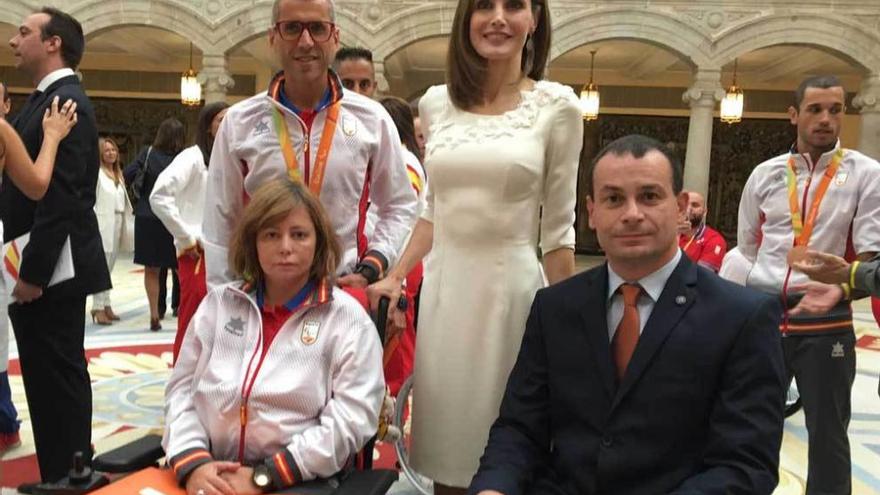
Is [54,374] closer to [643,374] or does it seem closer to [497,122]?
[497,122]

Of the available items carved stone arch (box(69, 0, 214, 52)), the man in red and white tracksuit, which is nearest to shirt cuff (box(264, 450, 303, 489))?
the man in red and white tracksuit

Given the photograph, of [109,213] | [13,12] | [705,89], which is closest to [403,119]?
[109,213]

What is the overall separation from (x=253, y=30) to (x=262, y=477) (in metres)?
10.4

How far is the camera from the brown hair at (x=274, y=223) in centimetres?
205

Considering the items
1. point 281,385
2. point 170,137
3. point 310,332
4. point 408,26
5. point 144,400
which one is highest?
point 408,26

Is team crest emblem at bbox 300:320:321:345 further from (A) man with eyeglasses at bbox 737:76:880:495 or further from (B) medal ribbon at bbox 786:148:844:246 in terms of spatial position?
(B) medal ribbon at bbox 786:148:844:246

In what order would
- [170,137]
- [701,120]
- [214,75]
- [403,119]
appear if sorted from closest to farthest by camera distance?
[403,119]
[170,137]
[214,75]
[701,120]

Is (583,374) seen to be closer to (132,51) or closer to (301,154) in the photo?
(301,154)

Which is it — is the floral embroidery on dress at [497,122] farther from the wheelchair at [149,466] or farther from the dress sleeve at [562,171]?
the wheelchair at [149,466]

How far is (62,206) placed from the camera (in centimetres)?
295

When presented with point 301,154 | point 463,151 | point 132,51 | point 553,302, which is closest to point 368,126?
point 301,154

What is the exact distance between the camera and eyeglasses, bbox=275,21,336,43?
7.05 ft

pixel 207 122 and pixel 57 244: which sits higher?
pixel 207 122

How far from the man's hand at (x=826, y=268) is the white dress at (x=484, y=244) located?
1.01 m
